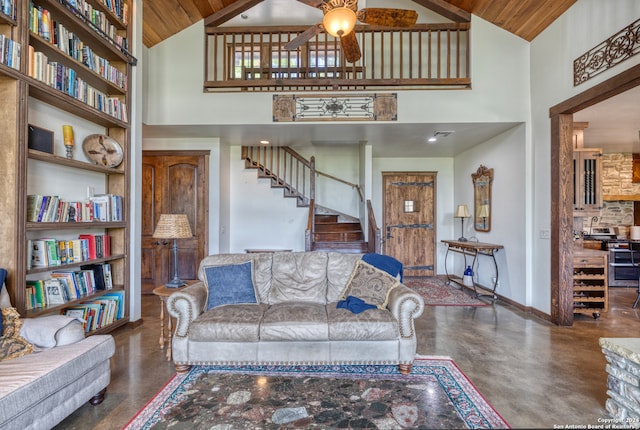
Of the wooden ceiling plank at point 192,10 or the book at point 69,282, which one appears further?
the wooden ceiling plank at point 192,10

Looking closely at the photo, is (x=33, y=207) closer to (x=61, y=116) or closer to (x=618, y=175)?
(x=61, y=116)

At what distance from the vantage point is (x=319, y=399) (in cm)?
211

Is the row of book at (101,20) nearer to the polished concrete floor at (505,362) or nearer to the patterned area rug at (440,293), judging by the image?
the polished concrete floor at (505,362)

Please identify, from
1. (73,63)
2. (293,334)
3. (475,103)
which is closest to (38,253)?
(73,63)

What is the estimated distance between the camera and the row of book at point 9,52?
85.2 inches

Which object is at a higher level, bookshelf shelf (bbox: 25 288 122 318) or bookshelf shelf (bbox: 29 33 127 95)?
bookshelf shelf (bbox: 29 33 127 95)

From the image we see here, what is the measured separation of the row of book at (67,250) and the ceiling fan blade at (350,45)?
10.2 ft

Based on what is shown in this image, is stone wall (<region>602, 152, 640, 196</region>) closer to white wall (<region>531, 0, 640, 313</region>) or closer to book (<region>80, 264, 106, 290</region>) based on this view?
white wall (<region>531, 0, 640, 313</region>)

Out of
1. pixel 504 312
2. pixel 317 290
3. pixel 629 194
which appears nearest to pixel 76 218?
pixel 317 290

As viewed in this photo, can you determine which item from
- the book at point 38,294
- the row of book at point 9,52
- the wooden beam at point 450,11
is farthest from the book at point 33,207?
the wooden beam at point 450,11

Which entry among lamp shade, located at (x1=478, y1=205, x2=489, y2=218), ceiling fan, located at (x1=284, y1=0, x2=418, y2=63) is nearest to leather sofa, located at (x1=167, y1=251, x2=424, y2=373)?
ceiling fan, located at (x1=284, y1=0, x2=418, y2=63)

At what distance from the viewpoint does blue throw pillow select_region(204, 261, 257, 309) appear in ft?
9.11

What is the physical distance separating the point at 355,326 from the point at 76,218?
8.87ft

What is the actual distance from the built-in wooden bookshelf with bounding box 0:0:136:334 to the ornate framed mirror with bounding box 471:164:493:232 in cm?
528
